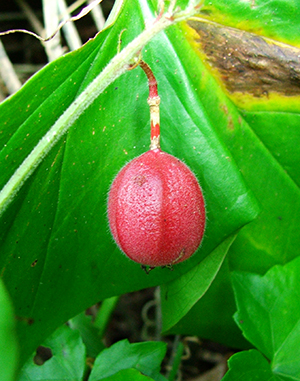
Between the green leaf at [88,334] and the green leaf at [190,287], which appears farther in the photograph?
the green leaf at [88,334]

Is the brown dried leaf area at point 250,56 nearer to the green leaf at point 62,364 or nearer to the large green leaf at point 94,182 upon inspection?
the large green leaf at point 94,182

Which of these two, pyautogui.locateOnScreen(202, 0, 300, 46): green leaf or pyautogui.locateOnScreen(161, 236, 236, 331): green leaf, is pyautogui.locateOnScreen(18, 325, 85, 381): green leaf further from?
pyautogui.locateOnScreen(202, 0, 300, 46): green leaf

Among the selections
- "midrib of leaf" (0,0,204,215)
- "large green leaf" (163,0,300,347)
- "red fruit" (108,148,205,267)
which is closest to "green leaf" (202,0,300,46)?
"large green leaf" (163,0,300,347)

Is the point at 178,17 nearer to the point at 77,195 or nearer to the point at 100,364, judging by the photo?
the point at 77,195

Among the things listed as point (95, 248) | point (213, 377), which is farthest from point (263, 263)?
point (213, 377)

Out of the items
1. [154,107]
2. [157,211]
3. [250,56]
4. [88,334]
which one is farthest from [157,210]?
[88,334]

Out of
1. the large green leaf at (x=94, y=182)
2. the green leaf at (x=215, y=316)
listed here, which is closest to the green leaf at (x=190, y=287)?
the large green leaf at (x=94, y=182)

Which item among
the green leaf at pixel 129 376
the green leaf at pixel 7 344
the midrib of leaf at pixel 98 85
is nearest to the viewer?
the green leaf at pixel 7 344

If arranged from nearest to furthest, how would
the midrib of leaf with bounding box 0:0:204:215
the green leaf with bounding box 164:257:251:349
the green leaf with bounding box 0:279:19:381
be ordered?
the green leaf with bounding box 0:279:19:381
the midrib of leaf with bounding box 0:0:204:215
the green leaf with bounding box 164:257:251:349
